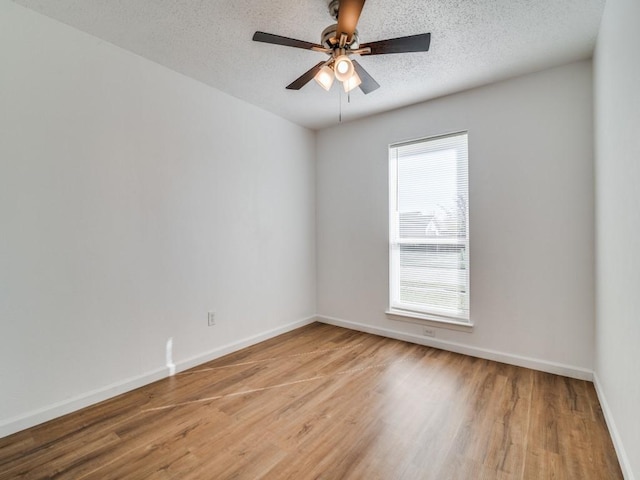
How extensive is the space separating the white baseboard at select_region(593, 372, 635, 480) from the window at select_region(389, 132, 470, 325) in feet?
3.55

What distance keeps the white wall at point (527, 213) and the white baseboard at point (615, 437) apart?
0.41 m

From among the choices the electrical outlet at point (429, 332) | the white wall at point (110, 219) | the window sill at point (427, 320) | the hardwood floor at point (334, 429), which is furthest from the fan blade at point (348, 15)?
the electrical outlet at point (429, 332)

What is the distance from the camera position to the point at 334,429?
6.35 feet

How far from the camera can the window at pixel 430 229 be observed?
317cm

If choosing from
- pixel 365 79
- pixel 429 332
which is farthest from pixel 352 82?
pixel 429 332

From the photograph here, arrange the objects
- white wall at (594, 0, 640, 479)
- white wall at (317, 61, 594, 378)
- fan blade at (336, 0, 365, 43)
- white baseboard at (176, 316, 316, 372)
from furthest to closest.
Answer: white baseboard at (176, 316, 316, 372) < white wall at (317, 61, 594, 378) < fan blade at (336, 0, 365, 43) < white wall at (594, 0, 640, 479)

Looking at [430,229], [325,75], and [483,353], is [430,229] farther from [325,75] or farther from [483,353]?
[325,75]

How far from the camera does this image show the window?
3.17 meters

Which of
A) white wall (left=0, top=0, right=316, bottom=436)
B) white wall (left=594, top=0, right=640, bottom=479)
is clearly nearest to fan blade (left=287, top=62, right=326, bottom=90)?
white wall (left=0, top=0, right=316, bottom=436)

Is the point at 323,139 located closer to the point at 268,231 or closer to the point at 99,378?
the point at 268,231

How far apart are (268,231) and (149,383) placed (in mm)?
1902

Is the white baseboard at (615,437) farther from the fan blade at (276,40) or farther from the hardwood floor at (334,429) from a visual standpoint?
the fan blade at (276,40)

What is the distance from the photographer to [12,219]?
190cm

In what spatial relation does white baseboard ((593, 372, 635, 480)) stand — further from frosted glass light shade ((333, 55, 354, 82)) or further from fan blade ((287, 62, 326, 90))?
fan blade ((287, 62, 326, 90))
